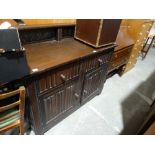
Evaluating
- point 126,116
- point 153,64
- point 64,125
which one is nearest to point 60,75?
point 64,125

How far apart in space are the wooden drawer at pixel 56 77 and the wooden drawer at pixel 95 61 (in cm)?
12

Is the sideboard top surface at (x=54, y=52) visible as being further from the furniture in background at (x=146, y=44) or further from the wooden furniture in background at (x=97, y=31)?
the furniture in background at (x=146, y=44)

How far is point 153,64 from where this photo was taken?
3.32 metres

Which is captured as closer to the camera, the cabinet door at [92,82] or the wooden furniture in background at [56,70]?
the wooden furniture in background at [56,70]

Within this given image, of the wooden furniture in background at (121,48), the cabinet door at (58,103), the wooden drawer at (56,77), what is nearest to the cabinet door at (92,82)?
the cabinet door at (58,103)

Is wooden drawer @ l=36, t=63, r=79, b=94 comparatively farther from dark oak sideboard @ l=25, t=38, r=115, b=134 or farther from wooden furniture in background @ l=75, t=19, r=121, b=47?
wooden furniture in background @ l=75, t=19, r=121, b=47

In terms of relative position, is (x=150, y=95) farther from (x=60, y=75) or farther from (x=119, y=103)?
(x=60, y=75)

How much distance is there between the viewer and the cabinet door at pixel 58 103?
3.81 ft

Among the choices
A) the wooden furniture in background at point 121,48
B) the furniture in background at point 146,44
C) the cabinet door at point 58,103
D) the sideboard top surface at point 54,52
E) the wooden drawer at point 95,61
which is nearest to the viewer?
the sideboard top surface at point 54,52

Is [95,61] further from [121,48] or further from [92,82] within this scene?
[121,48]

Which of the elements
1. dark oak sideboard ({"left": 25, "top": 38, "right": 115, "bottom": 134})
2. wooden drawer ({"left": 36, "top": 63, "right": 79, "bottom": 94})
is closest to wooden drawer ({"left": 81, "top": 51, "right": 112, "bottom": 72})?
dark oak sideboard ({"left": 25, "top": 38, "right": 115, "bottom": 134})

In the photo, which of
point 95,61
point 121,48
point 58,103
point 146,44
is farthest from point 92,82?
point 146,44
